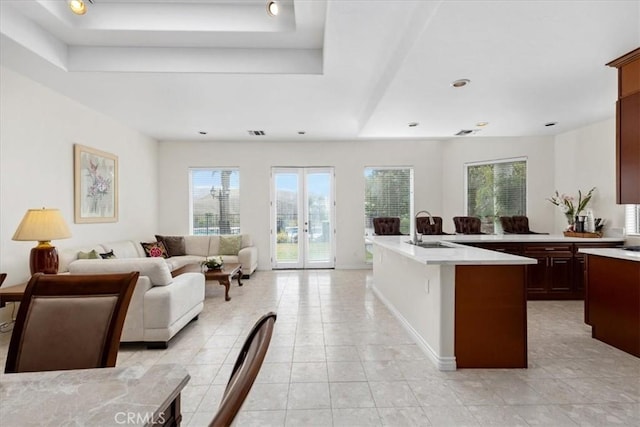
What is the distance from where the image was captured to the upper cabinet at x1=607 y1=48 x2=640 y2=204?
276 centimetres

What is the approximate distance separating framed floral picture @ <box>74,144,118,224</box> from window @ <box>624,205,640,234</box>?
297 inches

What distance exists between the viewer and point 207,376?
2537 mm

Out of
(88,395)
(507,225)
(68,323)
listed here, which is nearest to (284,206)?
(507,225)

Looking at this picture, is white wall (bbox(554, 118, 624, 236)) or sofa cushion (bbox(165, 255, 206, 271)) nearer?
white wall (bbox(554, 118, 624, 236))

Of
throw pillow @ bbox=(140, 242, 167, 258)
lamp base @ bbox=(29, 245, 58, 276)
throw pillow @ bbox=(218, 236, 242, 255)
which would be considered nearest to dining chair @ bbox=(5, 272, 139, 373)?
lamp base @ bbox=(29, 245, 58, 276)

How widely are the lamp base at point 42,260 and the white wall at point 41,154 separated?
0.38 meters

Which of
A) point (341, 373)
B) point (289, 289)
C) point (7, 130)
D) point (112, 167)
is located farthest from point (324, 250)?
point (7, 130)

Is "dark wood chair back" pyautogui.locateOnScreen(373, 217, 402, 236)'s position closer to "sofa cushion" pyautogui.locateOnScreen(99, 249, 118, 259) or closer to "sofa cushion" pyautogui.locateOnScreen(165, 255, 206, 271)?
"sofa cushion" pyautogui.locateOnScreen(165, 255, 206, 271)

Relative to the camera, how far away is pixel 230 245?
21.4ft

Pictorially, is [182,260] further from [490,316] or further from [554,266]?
[554,266]

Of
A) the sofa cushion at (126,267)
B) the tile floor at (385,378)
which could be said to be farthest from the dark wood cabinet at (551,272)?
the sofa cushion at (126,267)

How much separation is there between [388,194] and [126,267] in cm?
559

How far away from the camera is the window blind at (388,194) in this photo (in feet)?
24.1

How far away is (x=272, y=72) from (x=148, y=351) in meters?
3.02
